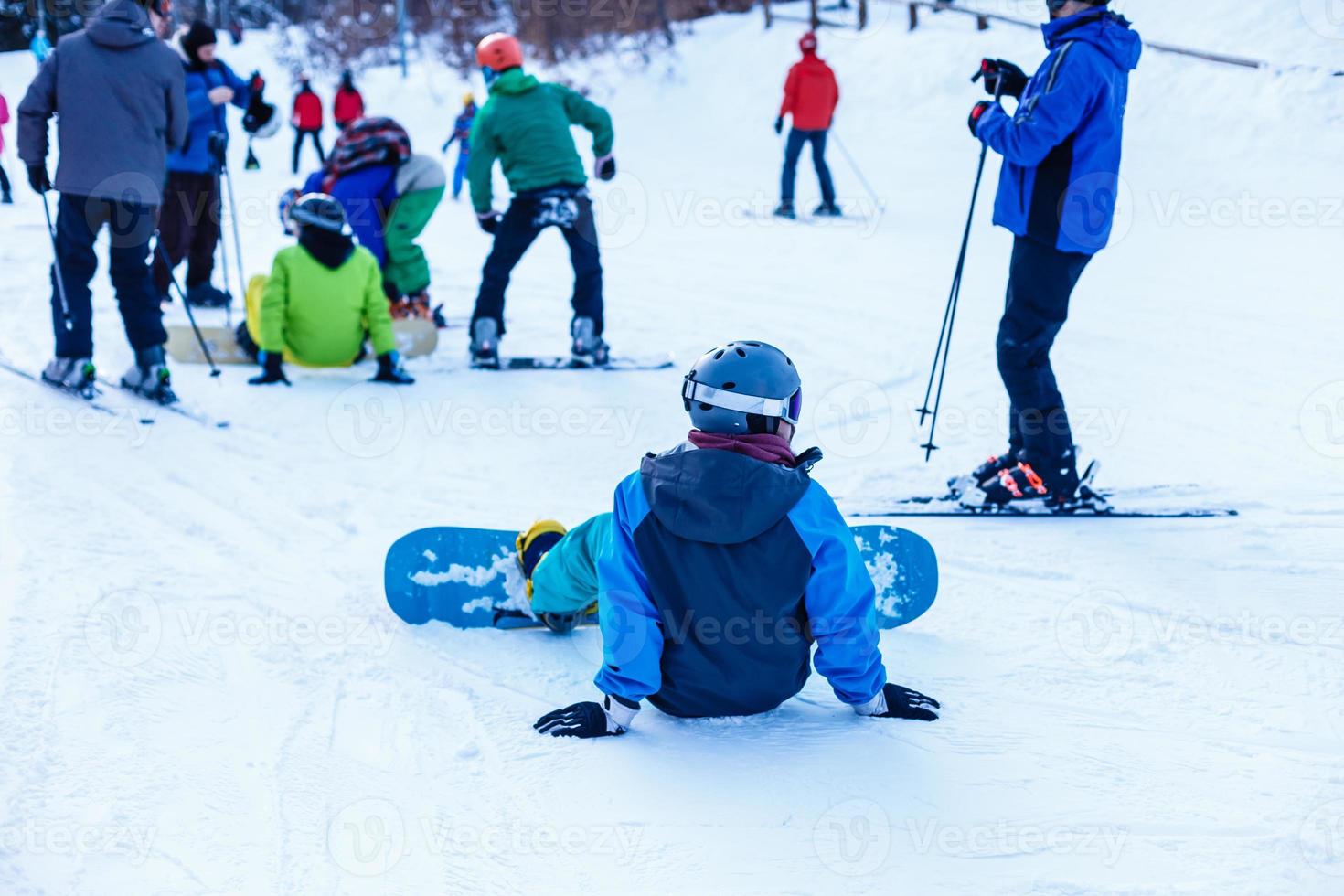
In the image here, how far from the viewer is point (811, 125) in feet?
34.3

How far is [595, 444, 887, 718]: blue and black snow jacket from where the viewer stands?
96.0 inches

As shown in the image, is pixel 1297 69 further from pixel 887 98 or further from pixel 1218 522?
pixel 1218 522

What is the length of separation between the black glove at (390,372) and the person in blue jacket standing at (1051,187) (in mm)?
3010

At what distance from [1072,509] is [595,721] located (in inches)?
87.7

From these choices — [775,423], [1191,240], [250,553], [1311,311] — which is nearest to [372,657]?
[250,553]

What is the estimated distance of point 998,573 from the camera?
370cm

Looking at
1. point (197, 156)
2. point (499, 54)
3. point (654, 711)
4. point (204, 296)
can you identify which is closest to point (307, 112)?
point (204, 296)

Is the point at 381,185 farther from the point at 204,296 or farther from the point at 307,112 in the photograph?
the point at 307,112

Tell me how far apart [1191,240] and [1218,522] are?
4.83 m

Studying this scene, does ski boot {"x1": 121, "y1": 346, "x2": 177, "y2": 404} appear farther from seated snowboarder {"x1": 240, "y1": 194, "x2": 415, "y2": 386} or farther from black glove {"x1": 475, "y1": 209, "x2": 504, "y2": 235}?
black glove {"x1": 475, "y1": 209, "x2": 504, "y2": 235}

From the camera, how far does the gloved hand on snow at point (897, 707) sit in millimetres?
2723

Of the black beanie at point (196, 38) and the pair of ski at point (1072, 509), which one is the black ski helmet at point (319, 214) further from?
the pair of ski at point (1072, 509)

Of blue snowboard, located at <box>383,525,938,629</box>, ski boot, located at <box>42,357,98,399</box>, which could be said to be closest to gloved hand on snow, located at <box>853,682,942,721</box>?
blue snowboard, located at <box>383,525,938,629</box>

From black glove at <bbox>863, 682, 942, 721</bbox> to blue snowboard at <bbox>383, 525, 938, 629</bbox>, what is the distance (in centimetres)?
49
